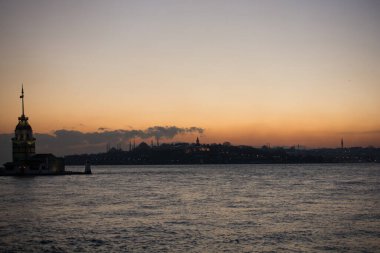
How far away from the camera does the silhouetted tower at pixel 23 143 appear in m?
147

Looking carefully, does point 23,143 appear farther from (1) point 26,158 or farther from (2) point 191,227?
(2) point 191,227

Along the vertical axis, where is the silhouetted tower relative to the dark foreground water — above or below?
above

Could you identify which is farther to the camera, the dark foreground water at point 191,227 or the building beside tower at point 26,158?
the building beside tower at point 26,158

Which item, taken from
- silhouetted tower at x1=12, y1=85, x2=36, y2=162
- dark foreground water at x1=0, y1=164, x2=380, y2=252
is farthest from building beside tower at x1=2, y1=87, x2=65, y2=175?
dark foreground water at x1=0, y1=164, x2=380, y2=252

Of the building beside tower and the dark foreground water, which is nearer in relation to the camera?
the dark foreground water

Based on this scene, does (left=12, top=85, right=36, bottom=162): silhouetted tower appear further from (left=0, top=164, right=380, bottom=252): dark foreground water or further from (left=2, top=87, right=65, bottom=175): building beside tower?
(left=0, top=164, right=380, bottom=252): dark foreground water

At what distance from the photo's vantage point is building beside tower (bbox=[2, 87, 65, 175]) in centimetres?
14300

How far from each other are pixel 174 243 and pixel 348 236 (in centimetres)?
1206

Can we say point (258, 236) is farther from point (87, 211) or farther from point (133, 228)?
point (87, 211)

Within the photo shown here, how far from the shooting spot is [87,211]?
160ft

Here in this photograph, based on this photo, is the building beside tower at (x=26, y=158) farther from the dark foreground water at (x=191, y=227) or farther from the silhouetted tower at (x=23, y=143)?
the dark foreground water at (x=191, y=227)

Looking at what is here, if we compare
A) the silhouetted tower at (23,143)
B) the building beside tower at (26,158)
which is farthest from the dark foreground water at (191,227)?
the silhouetted tower at (23,143)

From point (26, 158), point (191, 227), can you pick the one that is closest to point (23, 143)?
point (26, 158)

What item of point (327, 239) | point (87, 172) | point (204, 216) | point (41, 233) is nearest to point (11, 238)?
point (41, 233)
